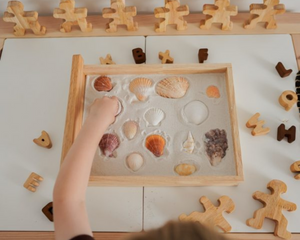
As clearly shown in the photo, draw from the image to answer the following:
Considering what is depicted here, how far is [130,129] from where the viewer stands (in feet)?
2.85

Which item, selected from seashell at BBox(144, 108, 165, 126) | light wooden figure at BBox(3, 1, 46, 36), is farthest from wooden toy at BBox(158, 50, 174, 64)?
light wooden figure at BBox(3, 1, 46, 36)

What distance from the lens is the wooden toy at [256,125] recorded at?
2.87 feet

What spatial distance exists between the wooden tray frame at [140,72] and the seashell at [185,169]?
0.03m

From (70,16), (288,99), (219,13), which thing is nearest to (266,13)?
(219,13)

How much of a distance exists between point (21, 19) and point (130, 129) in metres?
0.49

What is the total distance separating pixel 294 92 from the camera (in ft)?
3.03

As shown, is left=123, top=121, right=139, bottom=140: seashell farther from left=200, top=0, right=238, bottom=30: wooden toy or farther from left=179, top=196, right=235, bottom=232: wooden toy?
left=200, top=0, right=238, bottom=30: wooden toy

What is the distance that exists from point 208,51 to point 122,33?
0.28 meters

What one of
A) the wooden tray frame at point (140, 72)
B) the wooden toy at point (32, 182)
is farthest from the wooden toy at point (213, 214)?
the wooden toy at point (32, 182)

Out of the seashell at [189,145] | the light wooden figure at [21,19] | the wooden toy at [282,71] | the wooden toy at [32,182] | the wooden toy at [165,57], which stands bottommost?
the wooden toy at [32,182]

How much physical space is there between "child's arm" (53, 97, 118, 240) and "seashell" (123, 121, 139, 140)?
0.09 metres

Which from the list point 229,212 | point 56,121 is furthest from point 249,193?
point 56,121

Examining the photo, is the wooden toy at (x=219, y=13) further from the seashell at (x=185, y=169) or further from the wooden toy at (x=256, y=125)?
the seashell at (x=185, y=169)

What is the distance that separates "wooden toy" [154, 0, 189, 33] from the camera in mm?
955
